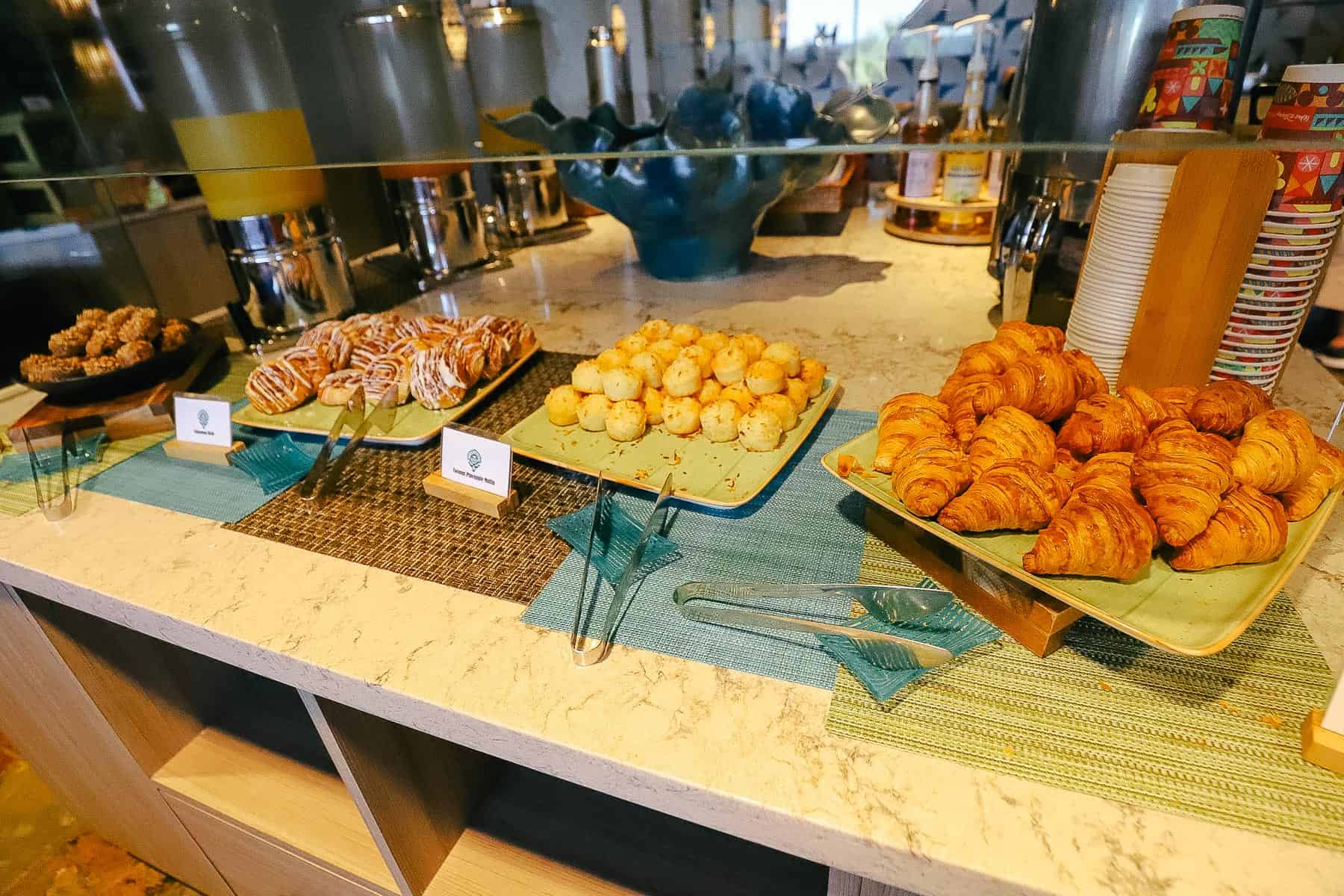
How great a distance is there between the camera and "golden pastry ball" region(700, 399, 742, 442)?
0.76 meters

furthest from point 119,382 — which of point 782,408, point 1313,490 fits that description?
point 1313,490

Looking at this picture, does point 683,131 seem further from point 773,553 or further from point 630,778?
point 630,778

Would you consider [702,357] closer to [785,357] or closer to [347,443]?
[785,357]

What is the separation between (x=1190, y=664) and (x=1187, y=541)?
102 millimetres

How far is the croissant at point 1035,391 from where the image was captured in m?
0.60

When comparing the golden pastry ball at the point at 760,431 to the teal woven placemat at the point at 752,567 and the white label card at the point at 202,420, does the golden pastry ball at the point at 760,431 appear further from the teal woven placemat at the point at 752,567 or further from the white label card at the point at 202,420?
the white label card at the point at 202,420

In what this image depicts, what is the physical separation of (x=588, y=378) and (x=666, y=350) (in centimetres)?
10

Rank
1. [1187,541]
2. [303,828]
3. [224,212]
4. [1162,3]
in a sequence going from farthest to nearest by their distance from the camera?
[224,212] → [303,828] → [1162,3] → [1187,541]

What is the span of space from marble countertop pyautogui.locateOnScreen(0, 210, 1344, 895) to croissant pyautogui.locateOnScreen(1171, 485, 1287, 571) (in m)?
0.12

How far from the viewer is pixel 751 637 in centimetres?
56

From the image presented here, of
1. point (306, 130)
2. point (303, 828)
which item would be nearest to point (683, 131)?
point (306, 130)

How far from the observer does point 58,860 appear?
1.28m

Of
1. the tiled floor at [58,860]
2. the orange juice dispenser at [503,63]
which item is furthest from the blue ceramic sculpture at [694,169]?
the tiled floor at [58,860]

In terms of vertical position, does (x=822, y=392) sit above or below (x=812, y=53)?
below
